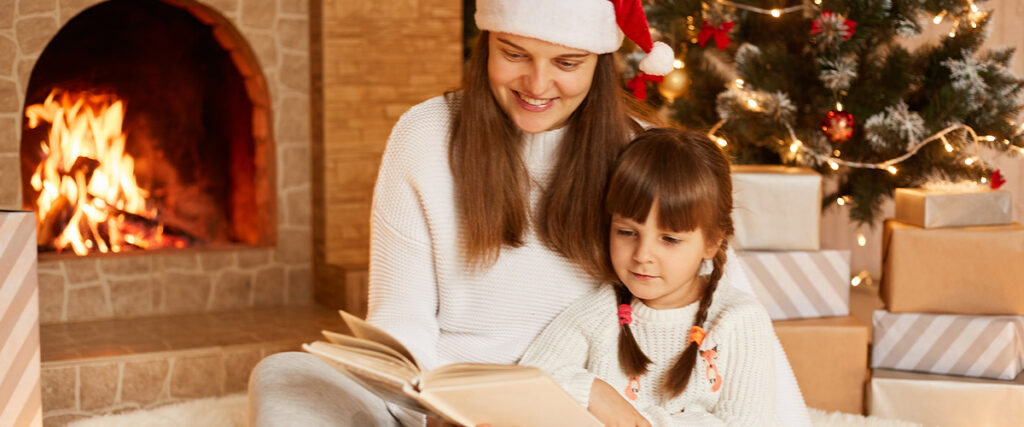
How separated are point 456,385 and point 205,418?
136cm

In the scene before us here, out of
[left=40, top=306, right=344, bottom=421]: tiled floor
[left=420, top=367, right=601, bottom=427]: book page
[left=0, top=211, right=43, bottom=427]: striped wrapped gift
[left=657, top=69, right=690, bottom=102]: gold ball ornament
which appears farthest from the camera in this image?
[left=657, top=69, right=690, bottom=102]: gold ball ornament

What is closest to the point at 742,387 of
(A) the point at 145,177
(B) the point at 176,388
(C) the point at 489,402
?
(C) the point at 489,402

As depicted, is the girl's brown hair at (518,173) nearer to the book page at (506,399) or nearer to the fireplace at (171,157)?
the book page at (506,399)

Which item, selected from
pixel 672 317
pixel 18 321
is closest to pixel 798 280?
pixel 672 317

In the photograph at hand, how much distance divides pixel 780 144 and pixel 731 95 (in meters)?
0.20

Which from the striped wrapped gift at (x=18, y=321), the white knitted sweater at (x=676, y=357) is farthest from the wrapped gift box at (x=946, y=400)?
the striped wrapped gift at (x=18, y=321)

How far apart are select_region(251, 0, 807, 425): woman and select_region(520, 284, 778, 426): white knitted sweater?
0.24 feet

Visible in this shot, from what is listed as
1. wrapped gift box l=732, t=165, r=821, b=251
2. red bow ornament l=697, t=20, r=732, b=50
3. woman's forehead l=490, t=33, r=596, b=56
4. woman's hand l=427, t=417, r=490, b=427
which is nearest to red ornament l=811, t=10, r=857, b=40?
red bow ornament l=697, t=20, r=732, b=50

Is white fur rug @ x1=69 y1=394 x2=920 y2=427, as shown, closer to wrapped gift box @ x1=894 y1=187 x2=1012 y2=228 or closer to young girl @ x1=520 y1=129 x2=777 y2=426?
wrapped gift box @ x1=894 y1=187 x2=1012 y2=228

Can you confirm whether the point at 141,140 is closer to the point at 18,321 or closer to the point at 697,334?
the point at 18,321

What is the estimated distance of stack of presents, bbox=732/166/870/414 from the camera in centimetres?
233

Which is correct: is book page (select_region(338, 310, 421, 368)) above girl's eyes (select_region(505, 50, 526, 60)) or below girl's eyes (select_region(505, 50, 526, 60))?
below

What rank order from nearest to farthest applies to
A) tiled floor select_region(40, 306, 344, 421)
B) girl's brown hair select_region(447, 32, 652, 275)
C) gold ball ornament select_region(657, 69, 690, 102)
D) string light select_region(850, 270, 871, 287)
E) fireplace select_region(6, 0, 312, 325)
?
girl's brown hair select_region(447, 32, 652, 275), tiled floor select_region(40, 306, 344, 421), gold ball ornament select_region(657, 69, 690, 102), fireplace select_region(6, 0, 312, 325), string light select_region(850, 270, 871, 287)

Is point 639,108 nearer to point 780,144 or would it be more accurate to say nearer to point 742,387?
point 742,387
